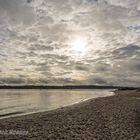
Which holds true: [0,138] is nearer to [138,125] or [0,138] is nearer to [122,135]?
[122,135]

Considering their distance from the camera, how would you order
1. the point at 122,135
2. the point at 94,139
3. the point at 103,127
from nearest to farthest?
the point at 94,139, the point at 122,135, the point at 103,127

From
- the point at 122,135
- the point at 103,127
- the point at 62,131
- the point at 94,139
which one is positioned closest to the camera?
the point at 94,139

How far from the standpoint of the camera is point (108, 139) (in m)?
12.9

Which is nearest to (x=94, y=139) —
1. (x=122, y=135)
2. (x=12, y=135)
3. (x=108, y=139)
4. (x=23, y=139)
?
(x=108, y=139)

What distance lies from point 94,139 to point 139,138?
2.72m

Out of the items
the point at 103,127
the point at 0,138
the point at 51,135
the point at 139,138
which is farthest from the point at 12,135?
the point at 139,138

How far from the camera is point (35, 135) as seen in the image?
1426cm

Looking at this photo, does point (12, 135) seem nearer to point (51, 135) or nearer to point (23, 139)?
point (23, 139)

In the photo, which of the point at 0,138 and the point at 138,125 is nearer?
the point at 0,138

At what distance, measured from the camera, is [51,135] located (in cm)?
1420

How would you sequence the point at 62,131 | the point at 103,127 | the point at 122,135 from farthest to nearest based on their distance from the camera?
the point at 103,127 → the point at 62,131 → the point at 122,135

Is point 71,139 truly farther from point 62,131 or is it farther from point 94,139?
point 62,131

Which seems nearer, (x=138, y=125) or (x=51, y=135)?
(x=51, y=135)

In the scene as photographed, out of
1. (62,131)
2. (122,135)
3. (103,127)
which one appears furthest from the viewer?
(103,127)
